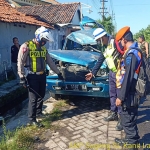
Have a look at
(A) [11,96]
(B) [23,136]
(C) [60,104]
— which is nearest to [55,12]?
(A) [11,96]

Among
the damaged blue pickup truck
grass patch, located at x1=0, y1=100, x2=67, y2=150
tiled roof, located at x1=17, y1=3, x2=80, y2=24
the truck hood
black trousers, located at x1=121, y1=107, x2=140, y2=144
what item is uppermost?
tiled roof, located at x1=17, y1=3, x2=80, y2=24

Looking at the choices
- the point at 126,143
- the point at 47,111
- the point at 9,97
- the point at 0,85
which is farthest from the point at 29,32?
the point at 126,143

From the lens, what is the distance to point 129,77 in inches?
107

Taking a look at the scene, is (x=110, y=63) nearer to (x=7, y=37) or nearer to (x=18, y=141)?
(x=18, y=141)

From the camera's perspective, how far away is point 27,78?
4.07 meters

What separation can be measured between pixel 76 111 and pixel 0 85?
3458 mm

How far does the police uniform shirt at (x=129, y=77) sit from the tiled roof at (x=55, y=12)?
16206 millimetres

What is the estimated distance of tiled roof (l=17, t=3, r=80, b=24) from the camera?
18.5 meters

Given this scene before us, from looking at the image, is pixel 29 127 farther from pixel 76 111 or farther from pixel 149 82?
pixel 149 82

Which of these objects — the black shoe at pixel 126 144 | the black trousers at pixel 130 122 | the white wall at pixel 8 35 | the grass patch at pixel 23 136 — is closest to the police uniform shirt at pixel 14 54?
the white wall at pixel 8 35

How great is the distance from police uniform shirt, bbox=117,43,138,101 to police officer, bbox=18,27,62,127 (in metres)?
1.78

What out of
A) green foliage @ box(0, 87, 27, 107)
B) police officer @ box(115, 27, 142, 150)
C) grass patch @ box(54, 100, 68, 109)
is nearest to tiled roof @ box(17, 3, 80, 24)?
green foliage @ box(0, 87, 27, 107)

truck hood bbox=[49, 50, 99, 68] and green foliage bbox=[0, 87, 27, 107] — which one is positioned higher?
truck hood bbox=[49, 50, 99, 68]

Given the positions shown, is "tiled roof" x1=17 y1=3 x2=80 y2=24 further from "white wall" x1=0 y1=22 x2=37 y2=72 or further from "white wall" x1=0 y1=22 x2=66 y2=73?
"white wall" x1=0 y1=22 x2=37 y2=72
